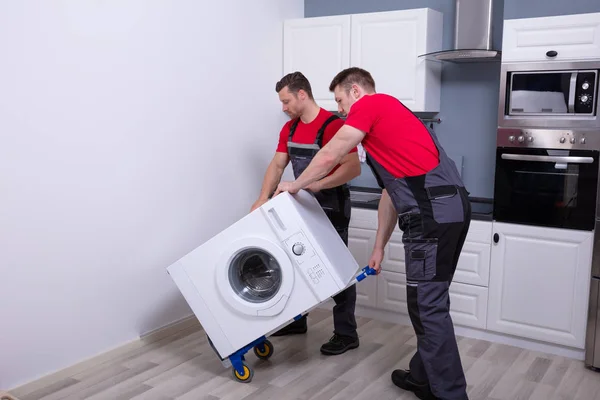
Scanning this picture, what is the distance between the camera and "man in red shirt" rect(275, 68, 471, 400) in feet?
8.57

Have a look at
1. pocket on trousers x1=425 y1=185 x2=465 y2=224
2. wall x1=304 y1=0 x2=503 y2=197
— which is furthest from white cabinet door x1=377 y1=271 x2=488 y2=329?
pocket on trousers x1=425 y1=185 x2=465 y2=224

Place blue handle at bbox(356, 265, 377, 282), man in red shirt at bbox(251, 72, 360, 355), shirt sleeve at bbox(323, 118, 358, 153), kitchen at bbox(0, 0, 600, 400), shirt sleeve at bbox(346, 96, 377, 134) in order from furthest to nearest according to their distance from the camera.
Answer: shirt sleeve at bbox(323, 118, 358, 153) → man in red shirt at bbox(251, 72, 360, 355) → kitchen at bbox(0, 0, 600, 400) → blue handle at bbox(356, 265, 377, 282) → shirt sleeve at bbox(346, 96, 377, 134)

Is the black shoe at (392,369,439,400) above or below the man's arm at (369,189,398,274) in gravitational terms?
below

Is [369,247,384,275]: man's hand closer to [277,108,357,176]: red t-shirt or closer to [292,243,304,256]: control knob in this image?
[292,243,304,256]: control knob

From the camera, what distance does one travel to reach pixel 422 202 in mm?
2613

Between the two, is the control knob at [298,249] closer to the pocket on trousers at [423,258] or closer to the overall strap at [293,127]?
the pocket on trousers at [423,258]

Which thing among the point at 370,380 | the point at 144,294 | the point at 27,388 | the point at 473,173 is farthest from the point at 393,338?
the point at 27,388

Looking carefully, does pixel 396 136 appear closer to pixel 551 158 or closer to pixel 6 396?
pixel 551 158

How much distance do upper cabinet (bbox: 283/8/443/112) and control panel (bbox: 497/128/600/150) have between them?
0.64 m

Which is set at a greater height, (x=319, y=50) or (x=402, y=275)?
(x=319, y=50)

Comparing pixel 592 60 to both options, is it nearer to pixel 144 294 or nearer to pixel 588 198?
pixel 588 198

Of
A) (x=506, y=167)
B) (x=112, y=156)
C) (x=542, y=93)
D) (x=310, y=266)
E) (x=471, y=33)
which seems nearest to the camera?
(x=310, y=266)

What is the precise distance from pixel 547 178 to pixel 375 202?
42.8 inches

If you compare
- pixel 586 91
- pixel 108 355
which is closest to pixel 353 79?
pixel 586 91
